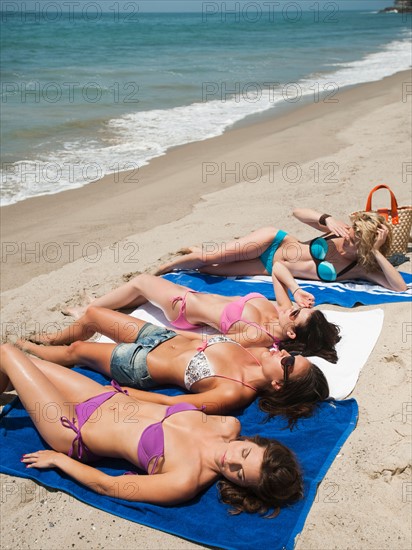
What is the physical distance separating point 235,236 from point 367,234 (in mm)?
1919

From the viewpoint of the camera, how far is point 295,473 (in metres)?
3.42

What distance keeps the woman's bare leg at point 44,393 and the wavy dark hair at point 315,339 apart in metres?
1.63

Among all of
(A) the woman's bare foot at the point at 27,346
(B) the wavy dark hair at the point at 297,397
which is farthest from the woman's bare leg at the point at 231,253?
(B) the wavy dark hair at the point at 297,397

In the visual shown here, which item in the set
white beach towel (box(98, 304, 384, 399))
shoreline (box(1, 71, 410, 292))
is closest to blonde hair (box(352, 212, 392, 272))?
white beach towel (box(98, 304, 384, 399))

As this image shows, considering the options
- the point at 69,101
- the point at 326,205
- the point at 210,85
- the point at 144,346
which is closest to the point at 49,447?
the point at 144,346

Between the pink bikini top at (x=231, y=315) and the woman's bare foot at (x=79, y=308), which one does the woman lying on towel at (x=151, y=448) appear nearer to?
the pink bikini top at (x=231, y=315)

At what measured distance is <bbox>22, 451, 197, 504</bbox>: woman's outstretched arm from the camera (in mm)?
3482

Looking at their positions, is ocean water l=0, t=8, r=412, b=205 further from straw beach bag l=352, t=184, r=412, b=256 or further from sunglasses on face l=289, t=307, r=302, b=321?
sunglasses on face l=289, t=307, r=302, b=321

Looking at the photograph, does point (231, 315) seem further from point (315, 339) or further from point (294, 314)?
point (315, 339)

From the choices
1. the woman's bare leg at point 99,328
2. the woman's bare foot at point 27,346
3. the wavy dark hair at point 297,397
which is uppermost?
the woman's bare leg at point 99,328

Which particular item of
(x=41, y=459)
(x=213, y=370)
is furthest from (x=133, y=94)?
(x=41, y=459)

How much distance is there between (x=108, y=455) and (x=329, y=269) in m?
3.23

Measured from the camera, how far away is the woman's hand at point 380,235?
5.73 metres

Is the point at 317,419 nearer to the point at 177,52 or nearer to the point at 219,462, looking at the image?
the point at 219,462
